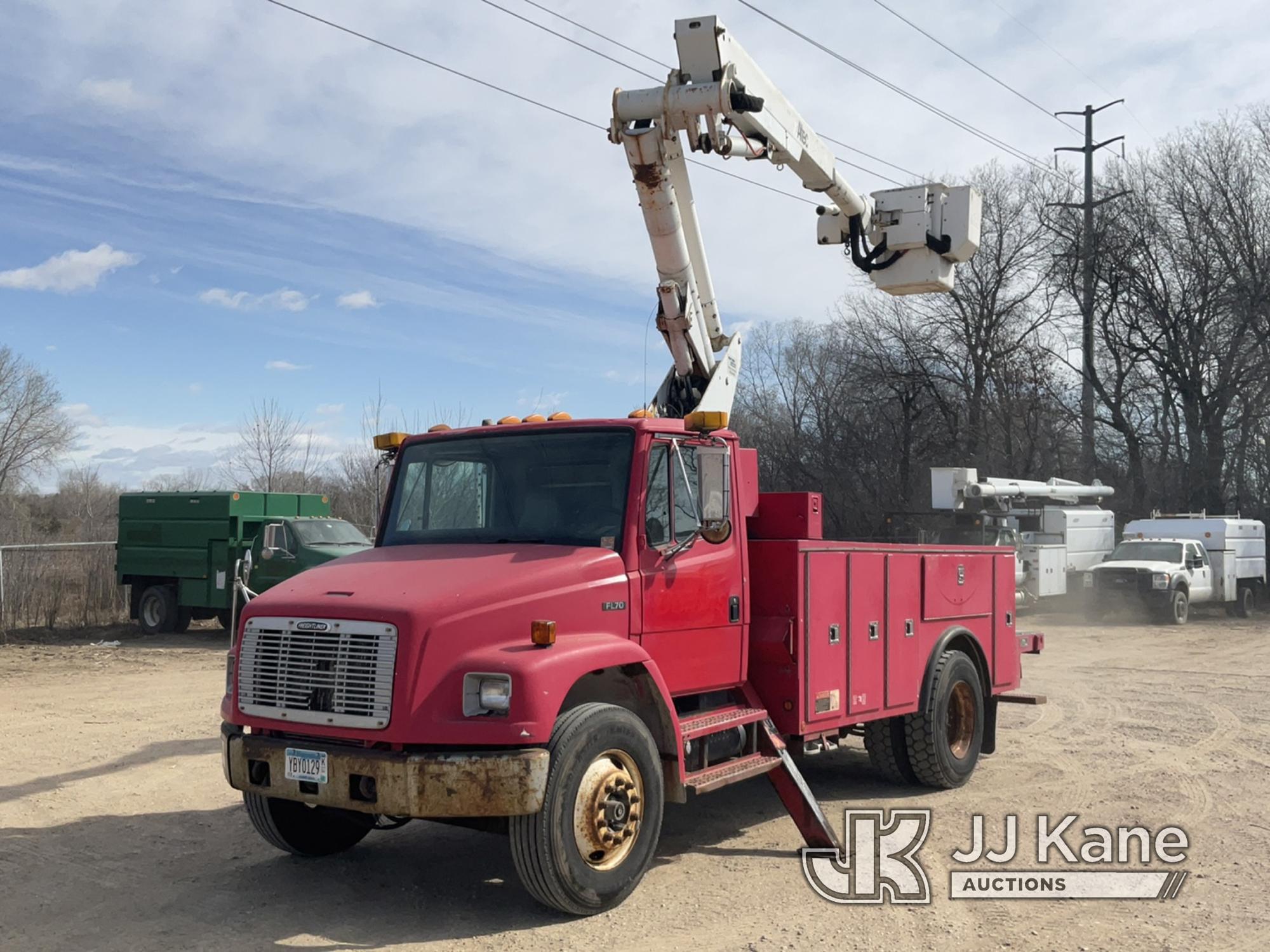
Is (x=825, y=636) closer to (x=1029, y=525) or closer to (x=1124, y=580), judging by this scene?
(x=1124, y=580)

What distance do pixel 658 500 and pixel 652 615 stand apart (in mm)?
646

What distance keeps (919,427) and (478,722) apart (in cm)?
3657

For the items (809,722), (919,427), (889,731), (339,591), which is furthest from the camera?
(919,427)

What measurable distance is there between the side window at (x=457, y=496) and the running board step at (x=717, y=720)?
5.38ft

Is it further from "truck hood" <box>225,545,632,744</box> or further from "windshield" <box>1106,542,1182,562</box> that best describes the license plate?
"windshield" <box>1106,542,1182,562</box>

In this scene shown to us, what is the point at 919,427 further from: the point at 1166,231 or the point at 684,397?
the point at 684,397

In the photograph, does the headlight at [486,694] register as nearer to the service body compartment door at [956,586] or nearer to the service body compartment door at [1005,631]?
the service body compartment door at [956,586]

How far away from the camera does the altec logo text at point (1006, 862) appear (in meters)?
6.26

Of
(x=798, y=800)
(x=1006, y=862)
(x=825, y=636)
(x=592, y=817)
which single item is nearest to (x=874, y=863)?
(x=798, y=800)

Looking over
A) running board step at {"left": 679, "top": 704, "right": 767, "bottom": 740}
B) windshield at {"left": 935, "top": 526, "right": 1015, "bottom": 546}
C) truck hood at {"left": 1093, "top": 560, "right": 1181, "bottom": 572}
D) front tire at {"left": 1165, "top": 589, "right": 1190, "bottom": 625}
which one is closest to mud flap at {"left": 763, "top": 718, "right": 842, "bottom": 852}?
running board step at {"left": 679, "top": 704, "right": 767, "bottom": 740}

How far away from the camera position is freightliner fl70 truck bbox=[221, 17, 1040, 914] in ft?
18.0

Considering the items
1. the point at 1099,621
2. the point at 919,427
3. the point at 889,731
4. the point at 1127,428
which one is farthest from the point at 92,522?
the point at 889,731

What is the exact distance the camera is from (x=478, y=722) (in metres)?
5.46

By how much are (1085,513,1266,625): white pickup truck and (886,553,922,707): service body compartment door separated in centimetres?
1909
